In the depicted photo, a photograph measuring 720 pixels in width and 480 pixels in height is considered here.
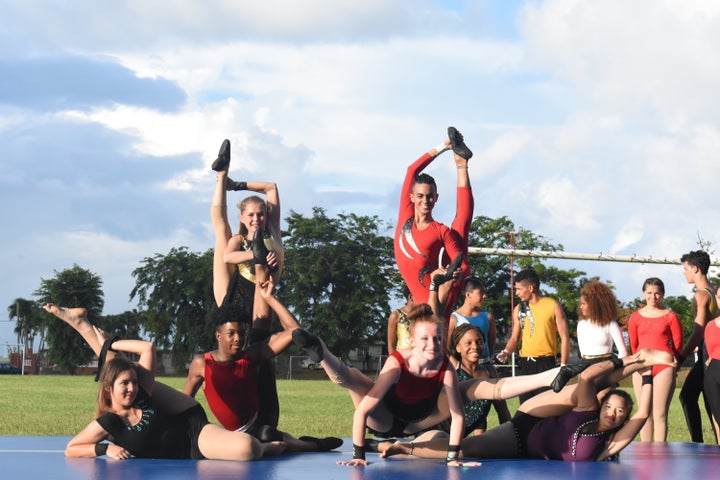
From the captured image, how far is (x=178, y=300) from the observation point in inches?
2237

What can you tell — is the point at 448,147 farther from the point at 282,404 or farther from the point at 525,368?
the point at 282,404

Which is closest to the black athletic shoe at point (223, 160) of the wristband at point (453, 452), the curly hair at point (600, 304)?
the wristband at point (453, 452)

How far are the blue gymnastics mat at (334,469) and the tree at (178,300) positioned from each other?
46.6 metres

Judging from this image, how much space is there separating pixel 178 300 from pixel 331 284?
967cm

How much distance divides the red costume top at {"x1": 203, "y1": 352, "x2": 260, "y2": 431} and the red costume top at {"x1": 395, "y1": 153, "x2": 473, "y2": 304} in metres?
1.55

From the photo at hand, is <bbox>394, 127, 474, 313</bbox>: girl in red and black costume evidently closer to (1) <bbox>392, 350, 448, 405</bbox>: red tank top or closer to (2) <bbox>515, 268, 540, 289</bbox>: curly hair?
(1) <bbox>392, 350, 448, 405</bbox>: red tank top

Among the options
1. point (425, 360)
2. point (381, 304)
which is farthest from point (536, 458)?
point (381, 304)

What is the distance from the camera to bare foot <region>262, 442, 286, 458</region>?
6.98 metres

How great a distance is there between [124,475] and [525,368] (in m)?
4.61

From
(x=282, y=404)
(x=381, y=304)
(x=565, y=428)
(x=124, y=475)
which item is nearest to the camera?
(x=124, y=475)

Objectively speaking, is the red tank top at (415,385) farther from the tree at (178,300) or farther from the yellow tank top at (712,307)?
the tree at (178,300)

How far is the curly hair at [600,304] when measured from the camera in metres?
8.97

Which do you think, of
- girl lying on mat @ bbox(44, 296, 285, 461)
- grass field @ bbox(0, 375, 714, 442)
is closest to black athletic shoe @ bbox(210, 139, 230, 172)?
girl lying on mat @ bbox(44, 296, 285, 461)

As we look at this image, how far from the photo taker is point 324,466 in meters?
6.39
